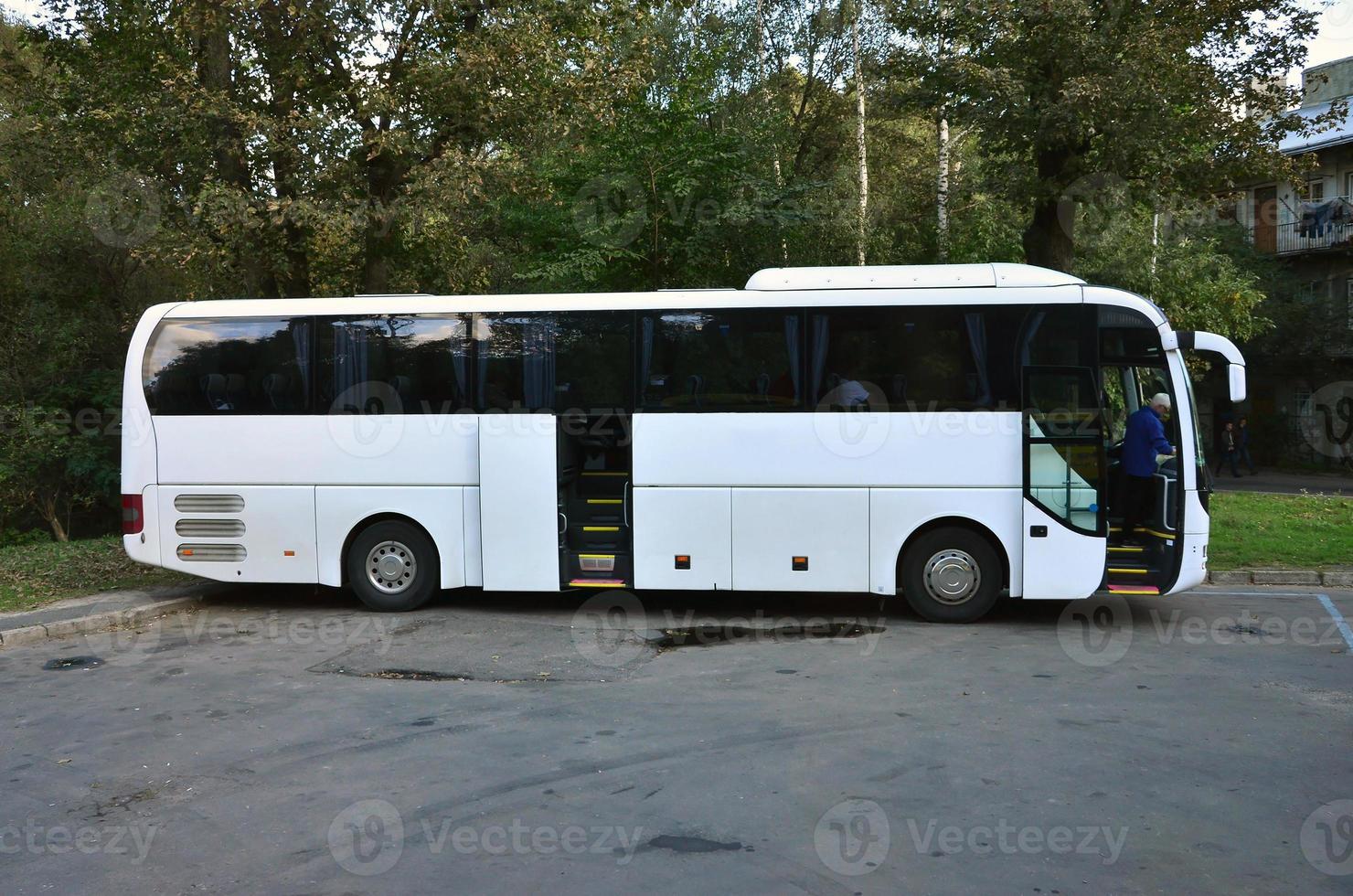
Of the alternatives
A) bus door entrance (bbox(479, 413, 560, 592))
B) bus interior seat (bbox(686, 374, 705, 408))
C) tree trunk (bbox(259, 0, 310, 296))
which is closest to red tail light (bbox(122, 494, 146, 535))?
bus door entrance (bbox(479, 413, 560, 592))

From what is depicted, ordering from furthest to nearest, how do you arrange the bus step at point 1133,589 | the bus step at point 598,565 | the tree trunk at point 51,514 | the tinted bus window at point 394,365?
the tree trunk at point 51,514
the tinted bus window at point 394,365
the bus step at point 598,565
the bus step at point 1133,589

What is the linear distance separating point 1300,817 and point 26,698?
26.8 feet

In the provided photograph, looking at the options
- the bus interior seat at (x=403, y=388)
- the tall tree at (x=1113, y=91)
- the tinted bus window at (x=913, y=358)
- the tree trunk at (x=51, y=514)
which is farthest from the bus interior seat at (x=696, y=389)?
the tree trunk at (x=51, y=514)

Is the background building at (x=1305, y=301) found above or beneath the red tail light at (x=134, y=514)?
above

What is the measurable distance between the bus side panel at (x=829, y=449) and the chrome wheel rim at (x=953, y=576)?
701 millimetres

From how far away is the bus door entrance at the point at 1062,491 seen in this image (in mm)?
10773

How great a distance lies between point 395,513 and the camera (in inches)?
472

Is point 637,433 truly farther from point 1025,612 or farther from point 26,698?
point 26,698

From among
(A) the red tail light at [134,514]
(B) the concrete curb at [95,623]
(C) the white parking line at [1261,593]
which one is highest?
(A) the red tail light at [134,514]

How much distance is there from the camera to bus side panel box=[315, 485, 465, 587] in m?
11.9

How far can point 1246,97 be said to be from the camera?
60.8 feet

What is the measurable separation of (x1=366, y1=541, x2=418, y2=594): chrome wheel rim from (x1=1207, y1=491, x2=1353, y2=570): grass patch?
935 cm

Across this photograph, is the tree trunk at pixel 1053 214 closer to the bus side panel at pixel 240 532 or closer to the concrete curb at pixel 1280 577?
the concrete curb at pixel 1280 577

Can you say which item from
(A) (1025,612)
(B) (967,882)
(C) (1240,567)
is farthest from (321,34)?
(B) (967,882)
